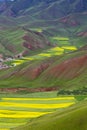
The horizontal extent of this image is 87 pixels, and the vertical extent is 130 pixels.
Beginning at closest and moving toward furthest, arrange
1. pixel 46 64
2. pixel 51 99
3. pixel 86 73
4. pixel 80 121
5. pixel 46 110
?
pixel 80 121
pixel 46 110
pixel 51 99
pixel 86 73
pixel 46 64

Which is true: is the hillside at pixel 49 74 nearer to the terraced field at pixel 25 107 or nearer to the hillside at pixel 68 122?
the terraced field at pixel 25 107

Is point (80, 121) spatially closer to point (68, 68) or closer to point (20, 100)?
point (20, 100)

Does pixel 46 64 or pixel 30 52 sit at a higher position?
pixel 30 52

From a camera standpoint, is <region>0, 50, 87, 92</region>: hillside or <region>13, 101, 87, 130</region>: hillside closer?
<region>13, 101, 87, 130</region>: hillside

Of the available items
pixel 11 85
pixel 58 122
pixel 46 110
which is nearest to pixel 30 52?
pixel 11 85

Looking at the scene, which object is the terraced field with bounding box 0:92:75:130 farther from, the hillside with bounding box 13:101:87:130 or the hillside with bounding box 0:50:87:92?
the hillside with bounding box 0:50:87:92

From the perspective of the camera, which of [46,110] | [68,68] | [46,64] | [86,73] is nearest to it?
[46,110]

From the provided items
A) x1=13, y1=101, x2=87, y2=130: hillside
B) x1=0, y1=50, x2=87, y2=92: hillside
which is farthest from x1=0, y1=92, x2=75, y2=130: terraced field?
x1=0, y1=50, x2=87, y2=92: hillside

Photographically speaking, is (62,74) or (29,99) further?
(62,74)
